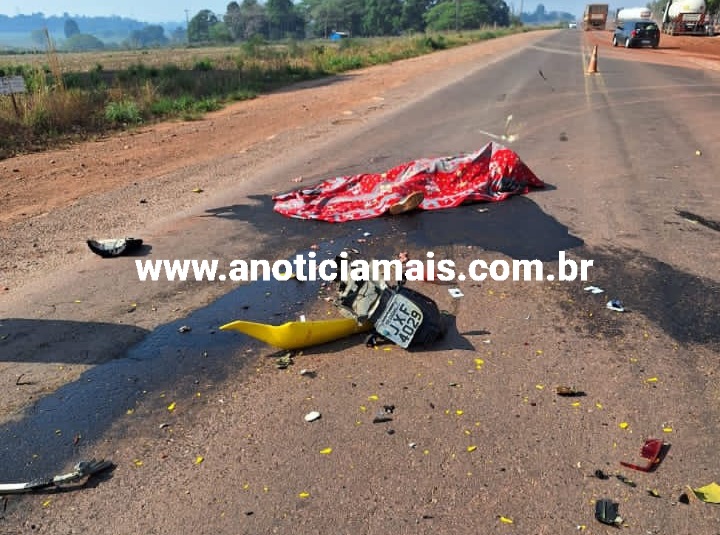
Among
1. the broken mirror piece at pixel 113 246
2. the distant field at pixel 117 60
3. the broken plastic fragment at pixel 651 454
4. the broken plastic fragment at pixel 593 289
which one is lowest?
the broken plastic fragment at pixel 651 454

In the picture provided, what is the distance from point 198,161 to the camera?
31.5 ft

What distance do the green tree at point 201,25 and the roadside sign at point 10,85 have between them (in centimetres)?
14288

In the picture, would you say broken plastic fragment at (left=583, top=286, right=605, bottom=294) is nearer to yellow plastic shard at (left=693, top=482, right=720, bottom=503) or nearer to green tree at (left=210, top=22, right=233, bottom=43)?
yellow plastic shard at (left=693, top=482, right=720, bottom=503)

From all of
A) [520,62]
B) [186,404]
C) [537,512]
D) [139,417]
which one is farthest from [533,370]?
[520,62]

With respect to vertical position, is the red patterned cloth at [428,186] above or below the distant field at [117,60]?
below

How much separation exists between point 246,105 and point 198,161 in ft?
21.9

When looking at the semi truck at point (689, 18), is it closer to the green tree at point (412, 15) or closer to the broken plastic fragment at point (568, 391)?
the broken plastic fragment at point (568, 391)

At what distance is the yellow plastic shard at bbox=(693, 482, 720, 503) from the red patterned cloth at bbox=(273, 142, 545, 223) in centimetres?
451

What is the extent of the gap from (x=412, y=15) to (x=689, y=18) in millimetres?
97895

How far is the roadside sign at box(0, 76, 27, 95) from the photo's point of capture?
10633 mm

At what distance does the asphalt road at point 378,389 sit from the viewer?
265cm

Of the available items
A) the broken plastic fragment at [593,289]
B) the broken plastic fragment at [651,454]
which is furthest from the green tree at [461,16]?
the broken plastic fragment at [651,454]

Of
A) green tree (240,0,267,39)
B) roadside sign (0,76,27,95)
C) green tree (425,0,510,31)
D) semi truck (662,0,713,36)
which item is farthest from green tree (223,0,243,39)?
roadside sign (0,76,27,95)

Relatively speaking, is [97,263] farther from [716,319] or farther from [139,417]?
[716,319]
